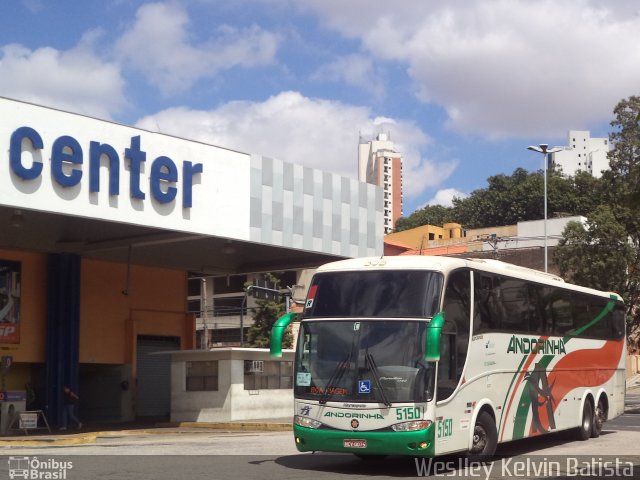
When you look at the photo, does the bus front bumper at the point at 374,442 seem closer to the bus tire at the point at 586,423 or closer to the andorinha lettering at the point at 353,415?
the andorinha lettering at the point at 353,415

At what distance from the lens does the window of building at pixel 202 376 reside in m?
29.5

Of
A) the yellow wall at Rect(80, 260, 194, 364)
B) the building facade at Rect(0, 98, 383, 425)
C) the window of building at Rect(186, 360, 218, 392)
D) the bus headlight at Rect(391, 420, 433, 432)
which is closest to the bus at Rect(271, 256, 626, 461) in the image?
the bus headlight at Rect(391, 420, 433, 432)

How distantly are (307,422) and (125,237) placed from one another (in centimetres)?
1635

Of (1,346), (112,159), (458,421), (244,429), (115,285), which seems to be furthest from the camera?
(115,285)

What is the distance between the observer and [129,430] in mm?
26406

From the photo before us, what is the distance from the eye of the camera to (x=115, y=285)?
33656mm

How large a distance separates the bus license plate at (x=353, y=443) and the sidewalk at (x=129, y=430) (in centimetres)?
1047

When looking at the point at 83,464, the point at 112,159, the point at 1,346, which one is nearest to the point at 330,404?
the point at 83,464

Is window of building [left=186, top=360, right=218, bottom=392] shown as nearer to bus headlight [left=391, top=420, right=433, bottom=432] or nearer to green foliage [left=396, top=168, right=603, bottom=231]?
bus headlight [left=391, top=420, right=433, bottom=432]

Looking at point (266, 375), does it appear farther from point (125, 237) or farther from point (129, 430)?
point (125, 237)

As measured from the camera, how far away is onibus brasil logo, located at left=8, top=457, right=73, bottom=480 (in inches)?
512

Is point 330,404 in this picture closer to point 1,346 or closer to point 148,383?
point 1,346

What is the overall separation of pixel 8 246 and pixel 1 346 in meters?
3.30

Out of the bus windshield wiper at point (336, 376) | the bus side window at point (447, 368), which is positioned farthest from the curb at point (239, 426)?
the bus side window at point (447, 368)
